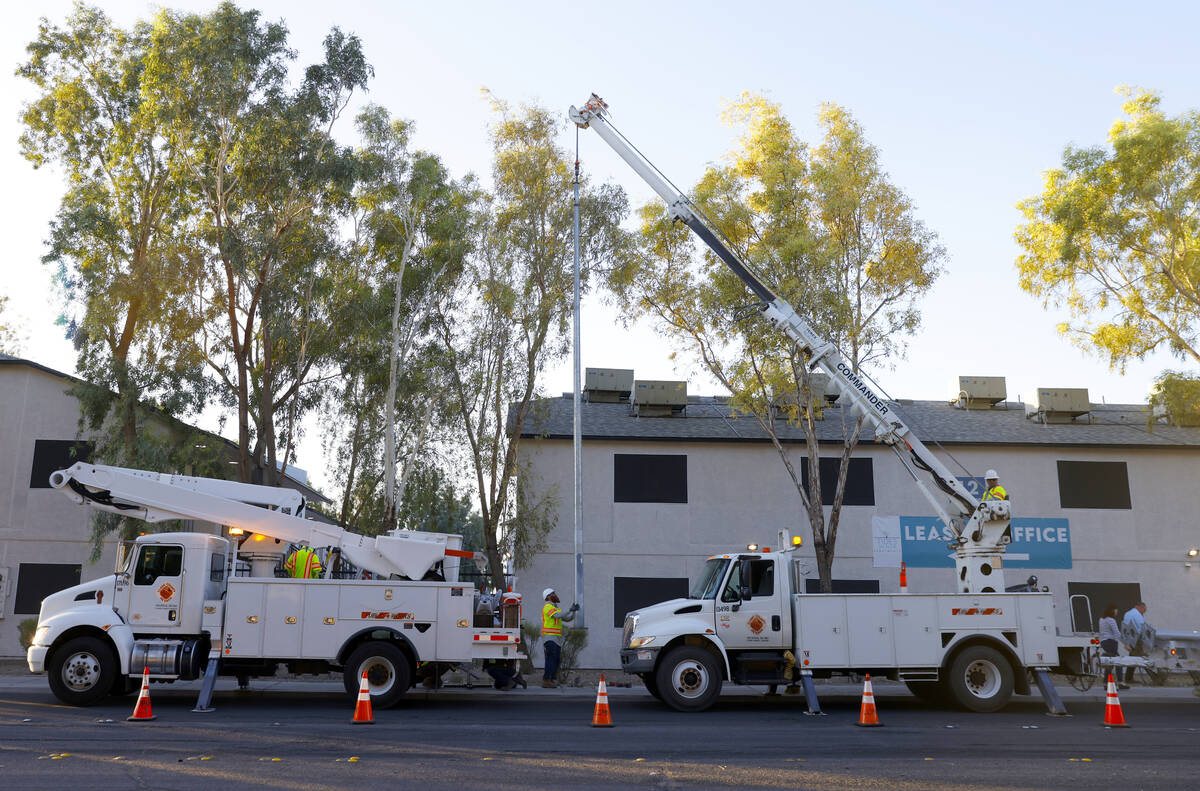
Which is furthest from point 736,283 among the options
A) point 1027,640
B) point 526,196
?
point 1027,640

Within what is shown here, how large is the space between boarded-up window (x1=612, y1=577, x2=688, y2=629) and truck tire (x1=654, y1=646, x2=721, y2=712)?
29.8 feet

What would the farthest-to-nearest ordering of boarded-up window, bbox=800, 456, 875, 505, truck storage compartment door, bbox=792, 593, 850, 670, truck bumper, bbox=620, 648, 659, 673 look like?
1. boarded-up window, bbox=800, 456, 875, 505
2. truck storage compartment door, bbox=792, 593, 850, 670
3. truck bumper, bbox=620, 648, 659, 673

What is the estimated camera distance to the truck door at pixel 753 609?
14812 millimetres

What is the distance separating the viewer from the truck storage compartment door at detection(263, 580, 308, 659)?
46.3 feet

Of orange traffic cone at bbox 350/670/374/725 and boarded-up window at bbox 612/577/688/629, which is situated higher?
boarded-up window at bbox 612/577/688/629

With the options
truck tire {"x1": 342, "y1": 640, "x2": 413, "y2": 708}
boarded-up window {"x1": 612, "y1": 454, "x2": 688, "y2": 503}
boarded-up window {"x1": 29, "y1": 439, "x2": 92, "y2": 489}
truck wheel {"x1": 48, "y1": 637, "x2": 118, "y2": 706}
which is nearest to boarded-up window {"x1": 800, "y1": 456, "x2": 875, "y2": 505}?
boarded-up window {"x1": 612, "y1": 454, "x2": 688, "y2": 503}

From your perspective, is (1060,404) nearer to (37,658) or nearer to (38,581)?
(37,658)

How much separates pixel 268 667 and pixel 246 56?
54.2ft

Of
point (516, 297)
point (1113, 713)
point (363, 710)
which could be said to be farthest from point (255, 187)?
point (1113, 713)

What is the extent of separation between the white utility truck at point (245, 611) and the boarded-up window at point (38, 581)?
433 inches

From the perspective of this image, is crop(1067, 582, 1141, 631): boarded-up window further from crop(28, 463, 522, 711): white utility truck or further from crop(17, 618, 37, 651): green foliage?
crop(17, 618, 37, 651): green foliage

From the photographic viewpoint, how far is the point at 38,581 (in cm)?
2394

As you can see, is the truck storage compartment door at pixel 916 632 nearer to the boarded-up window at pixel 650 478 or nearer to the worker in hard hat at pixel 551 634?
the worker in hard hat at pixel 551 634

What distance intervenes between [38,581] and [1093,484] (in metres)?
28.6
